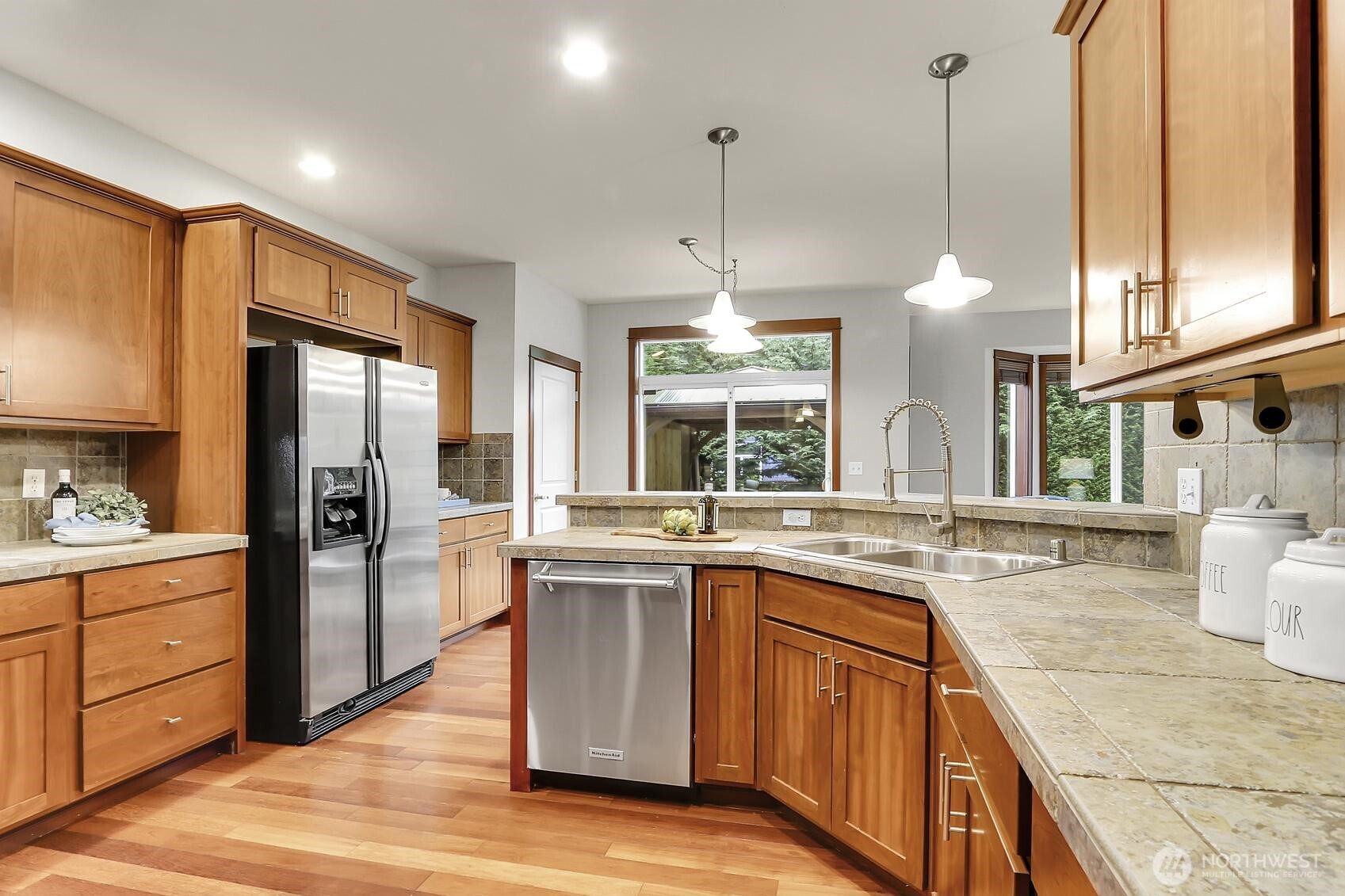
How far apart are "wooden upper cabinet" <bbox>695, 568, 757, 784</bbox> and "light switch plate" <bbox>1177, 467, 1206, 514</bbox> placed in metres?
1.20

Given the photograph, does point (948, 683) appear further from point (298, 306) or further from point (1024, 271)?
point (1024, 271)

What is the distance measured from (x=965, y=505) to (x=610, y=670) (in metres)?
1.33

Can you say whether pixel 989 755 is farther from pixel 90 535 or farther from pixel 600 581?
pixel 90 535

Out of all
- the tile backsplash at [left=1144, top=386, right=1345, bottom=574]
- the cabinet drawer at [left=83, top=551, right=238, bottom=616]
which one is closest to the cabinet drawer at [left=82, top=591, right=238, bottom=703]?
the cabinet drawer at [left=83, top=551, right=238, bottom=616]

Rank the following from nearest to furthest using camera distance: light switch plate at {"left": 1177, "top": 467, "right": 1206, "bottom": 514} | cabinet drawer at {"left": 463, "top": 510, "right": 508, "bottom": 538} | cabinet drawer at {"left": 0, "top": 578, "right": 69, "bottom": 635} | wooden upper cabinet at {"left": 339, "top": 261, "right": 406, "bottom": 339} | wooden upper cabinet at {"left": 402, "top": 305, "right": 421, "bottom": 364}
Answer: light switch plate at {"left": 1177, "top": 467, "right": 1206, "bottom": 514}, cabinet drawer at {"left": 0, "top": 578, "right": 69, "bottom": 635}, wooden upper cabinet at {"left": 339, "top": 261, "right": 406, "bottom": 339}, wooden upper cabinet at {"left": 402, "top": 305, "right": 421, "bottom": 364}, cabinet drawer at {"left": 463, "top": 510, "right": 508, "bottom": 538}

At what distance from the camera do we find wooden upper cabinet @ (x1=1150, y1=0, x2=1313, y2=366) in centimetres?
81

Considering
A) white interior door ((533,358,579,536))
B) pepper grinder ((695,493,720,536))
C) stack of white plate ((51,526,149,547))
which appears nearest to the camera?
stack of white plate ((51,526,149,547))

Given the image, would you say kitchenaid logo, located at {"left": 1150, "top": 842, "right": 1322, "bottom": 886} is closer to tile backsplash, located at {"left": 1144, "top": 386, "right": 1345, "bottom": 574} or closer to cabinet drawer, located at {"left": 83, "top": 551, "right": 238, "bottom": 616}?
tile backsplash, located at {"left": 1144, "top": 386, "right": 1345, "bottom": 574}

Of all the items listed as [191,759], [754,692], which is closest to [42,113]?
[191,759]

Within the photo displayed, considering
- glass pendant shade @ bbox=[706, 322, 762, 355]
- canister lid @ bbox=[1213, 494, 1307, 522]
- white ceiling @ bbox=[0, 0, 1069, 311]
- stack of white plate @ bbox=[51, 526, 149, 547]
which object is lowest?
stack of white plate @ bbox=[51, 526, 149, 547]

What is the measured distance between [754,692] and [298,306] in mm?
2564

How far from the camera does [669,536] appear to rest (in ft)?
8.80

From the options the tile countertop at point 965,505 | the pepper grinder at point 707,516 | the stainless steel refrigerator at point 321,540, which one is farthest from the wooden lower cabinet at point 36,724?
the pepper grinder at point 707,516

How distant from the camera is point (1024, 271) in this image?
5.38 meters
